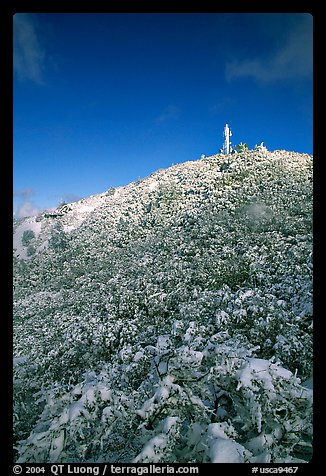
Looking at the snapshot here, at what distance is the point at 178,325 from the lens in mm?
6090

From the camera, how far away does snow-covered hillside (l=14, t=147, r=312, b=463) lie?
2.85 metres

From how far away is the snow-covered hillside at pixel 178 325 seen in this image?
2.85 meters

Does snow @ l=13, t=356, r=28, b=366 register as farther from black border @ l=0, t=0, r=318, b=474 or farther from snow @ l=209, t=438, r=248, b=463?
snow @ l=209, t=438, r=248, b=463

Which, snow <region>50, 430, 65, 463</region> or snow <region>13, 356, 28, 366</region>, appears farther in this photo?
snow <region>13, 356, 28, 366</region>

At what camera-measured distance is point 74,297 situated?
518 inches

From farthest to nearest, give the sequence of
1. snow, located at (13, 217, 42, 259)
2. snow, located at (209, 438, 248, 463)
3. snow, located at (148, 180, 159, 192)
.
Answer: snow, located at (148, 180, 159, 192) → snow, located at (13, 217, 42, 259) → snow, located at (209, 438, 248, 463)

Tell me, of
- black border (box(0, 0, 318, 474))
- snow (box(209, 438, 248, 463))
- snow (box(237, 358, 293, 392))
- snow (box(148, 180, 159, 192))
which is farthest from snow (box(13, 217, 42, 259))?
snow (box(209, 438, 248, 463))
